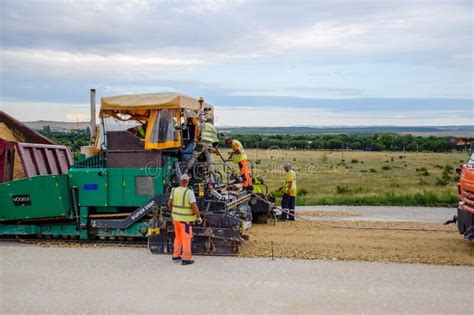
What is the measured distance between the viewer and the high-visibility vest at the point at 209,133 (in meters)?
13.0

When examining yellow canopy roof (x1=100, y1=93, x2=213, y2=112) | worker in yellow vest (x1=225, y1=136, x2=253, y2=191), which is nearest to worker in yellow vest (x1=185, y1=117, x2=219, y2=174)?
worker in yellow vest (x1=225, y1=136, x2=253, y2=191)

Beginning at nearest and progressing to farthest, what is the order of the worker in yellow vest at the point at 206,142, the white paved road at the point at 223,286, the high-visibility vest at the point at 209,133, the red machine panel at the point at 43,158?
the white paved road at the point at 223,286 → the worker in yellow vest at the point at 206,142 → the red machine panel at the point at 43,158 → the high-visibility vest at the point at 209,133

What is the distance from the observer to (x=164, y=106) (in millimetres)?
11820

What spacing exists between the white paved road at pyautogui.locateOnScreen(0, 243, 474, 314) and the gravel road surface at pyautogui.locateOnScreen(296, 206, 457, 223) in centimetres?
600

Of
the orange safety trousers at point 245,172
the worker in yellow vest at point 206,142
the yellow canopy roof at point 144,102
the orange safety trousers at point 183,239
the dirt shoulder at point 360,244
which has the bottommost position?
the dirt shoulder at point 360,244

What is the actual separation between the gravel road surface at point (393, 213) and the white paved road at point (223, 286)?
6.00 m

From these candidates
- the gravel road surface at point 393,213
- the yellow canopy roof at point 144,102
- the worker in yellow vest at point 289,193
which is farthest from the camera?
the gravel road surface at point 393,213

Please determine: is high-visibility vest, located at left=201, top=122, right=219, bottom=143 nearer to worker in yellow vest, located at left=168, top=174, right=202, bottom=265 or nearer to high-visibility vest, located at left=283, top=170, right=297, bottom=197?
worker in yellow vest, located at left=168, top=174, right=202, bottom=265

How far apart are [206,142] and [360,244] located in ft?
13.9

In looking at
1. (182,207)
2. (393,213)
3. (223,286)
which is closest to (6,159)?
(182,207)

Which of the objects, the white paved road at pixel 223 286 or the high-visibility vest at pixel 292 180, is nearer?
the white paved road at pixel 223 286

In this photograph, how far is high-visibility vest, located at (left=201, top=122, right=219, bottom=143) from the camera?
13.0 m

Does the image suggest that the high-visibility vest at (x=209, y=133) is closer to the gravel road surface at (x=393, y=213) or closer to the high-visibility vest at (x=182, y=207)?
the high-visibility vest at (x=182, y=207)

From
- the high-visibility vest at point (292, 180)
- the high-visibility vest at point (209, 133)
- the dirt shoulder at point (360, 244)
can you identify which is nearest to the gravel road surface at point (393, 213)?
the high-visibility vest at point (292, 180)
